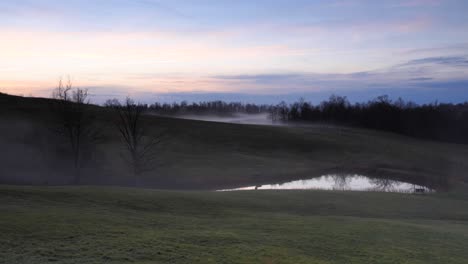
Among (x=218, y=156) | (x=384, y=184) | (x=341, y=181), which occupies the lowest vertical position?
(x=384, y=184)

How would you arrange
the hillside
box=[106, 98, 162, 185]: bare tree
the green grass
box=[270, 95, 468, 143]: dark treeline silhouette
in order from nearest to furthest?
the green grass < box=[106, 98, 162, 185]: bare tree < the hillside < box=[270, 95, 468, 143]: dark treeline silhouette

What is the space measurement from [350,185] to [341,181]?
296 cm

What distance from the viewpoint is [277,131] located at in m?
92.3

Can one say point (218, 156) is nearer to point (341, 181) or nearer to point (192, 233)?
point (341, 181)

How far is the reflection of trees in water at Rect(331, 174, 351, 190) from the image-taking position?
50.9 metres

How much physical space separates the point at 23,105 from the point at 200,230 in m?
76.2

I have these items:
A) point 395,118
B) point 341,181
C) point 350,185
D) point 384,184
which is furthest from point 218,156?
point 395,118

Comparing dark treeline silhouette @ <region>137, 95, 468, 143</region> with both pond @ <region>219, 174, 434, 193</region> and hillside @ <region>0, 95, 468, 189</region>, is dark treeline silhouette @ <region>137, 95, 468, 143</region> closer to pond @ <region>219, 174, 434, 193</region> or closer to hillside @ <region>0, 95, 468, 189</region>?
hillside @ <region>0, 95, 468, 189</region>

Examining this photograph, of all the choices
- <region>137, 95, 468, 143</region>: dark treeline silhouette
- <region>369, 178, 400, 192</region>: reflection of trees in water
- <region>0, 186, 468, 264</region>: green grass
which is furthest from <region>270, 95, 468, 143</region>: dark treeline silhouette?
<region>0, 186, 468, 264</region>: green grass

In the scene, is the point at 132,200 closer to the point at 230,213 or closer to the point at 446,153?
the point at 230,213

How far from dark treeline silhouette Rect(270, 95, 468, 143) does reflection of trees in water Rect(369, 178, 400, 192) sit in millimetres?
68208

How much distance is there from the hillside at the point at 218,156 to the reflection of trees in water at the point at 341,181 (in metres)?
3.29

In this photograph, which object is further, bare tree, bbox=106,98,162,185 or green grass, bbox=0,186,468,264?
bare tree, bbox=106,98,162,185

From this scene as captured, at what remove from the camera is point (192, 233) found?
1600 centimetres
